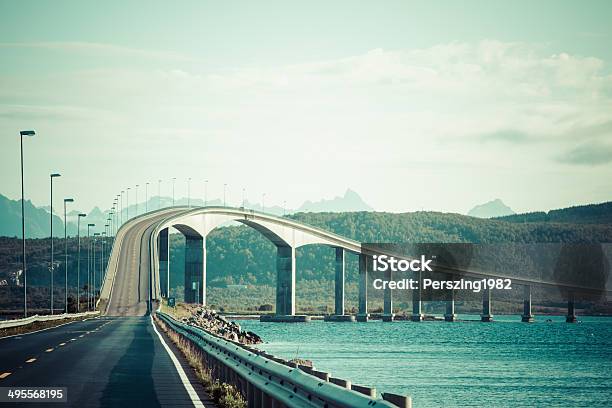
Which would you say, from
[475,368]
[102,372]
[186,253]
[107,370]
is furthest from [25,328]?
[186,253]

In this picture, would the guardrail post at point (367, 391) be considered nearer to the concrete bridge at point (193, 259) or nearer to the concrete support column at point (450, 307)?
the concrete bridge at point (193, 259)

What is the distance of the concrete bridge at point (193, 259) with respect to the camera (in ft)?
424

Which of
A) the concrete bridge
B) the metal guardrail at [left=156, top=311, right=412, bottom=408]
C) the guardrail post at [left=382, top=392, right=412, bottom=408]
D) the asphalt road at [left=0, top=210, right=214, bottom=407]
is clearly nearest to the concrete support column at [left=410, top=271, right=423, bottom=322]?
the concrete bridge

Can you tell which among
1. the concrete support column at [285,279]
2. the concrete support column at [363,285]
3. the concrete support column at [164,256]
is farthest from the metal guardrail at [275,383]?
the concrete support column at [363,285]

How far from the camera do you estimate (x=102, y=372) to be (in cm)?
2795

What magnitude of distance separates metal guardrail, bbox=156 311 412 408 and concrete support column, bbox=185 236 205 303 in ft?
407

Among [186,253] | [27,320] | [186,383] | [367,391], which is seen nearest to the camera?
[367,391]

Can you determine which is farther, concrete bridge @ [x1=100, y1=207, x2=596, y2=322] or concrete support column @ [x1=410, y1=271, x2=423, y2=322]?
concrete support column @ [x1=410, y1=271, x2=423, y2=322]

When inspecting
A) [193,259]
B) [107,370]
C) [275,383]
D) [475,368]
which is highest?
[193,259]

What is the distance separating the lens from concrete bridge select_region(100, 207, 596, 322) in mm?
129375

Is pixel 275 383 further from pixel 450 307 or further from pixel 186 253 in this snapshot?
pixel 450 307

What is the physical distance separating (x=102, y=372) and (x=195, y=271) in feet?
404

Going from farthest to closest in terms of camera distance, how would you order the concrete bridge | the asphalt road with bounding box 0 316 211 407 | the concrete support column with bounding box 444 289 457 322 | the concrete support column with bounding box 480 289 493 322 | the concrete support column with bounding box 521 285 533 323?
the concrete support column with bounding box 444 289 457 322 < the concrete support column with bounding box 480 289 493 322 < the concrete support column with bounding box 521 285 533 323 < the concrete bridge < the asphalt road with bounding box 0 316 211 407

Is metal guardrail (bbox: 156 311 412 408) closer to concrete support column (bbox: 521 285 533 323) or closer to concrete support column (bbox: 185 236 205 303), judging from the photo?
concrete support column (bbox: 185 236 205 303)
